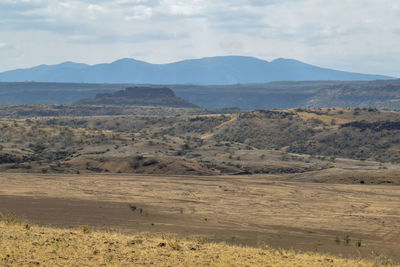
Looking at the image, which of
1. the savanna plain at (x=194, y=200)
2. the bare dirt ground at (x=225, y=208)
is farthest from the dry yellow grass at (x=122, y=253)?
the bare dirt ground at (x=225, y=208)

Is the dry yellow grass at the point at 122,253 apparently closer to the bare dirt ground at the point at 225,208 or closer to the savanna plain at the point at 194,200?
the savanna plain at the point at 194,200

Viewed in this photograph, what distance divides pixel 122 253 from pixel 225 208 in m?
17.2

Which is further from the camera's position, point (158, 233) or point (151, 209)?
point (151, 209)

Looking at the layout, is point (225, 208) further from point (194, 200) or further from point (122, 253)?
point (122, 253)

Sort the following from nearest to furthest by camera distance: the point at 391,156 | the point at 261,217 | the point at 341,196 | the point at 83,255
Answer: the point at 83,255 < the point at 261,217 < the point at 341,196 < the point at 391,156

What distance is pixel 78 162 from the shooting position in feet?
193

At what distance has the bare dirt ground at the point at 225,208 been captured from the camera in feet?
82.1

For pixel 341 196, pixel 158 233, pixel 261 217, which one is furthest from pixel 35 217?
pixel 341 196

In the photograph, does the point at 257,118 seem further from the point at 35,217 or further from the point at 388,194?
the point at 35,217

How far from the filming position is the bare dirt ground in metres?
25.0

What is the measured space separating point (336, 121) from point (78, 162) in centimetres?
5783

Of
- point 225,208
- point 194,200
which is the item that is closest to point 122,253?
point 225,208

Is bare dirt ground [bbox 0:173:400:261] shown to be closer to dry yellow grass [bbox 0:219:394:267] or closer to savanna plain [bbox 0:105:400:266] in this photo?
savanna plain [bbox 0:105:400:266]

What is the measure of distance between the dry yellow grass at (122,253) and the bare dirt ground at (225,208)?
442cm
